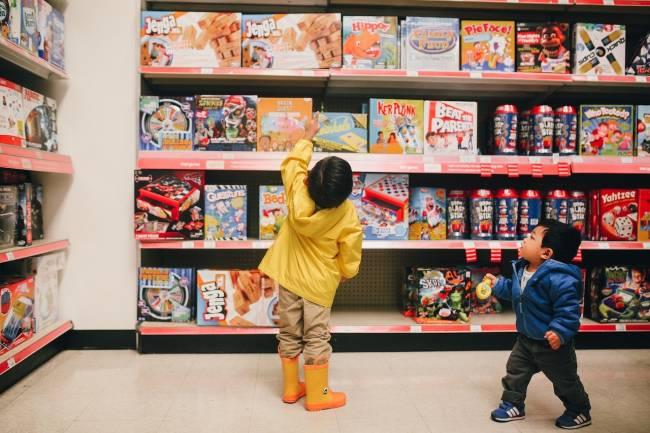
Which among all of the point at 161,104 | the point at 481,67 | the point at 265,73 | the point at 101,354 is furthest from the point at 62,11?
the point at 481,67

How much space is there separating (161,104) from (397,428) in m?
2.24

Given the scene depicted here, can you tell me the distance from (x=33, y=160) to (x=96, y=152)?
471mm

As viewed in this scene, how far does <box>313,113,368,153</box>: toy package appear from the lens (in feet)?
9.83

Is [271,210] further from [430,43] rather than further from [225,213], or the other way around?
[430,43]

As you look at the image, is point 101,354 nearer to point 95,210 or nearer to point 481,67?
point 95,210

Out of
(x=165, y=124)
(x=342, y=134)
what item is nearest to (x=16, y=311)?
(x=165, y=124)

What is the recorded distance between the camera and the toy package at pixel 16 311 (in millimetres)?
2402

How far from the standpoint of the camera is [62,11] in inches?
117

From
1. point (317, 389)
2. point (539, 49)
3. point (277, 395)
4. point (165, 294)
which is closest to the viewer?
point (317, 389)

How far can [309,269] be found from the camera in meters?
2.31

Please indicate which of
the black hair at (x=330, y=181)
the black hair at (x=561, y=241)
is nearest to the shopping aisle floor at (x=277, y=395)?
the black hair at (x=561, y=241)

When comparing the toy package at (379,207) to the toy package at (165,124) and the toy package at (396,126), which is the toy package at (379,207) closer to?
the toy package at (396,126)

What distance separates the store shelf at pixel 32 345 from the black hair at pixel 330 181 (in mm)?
1667

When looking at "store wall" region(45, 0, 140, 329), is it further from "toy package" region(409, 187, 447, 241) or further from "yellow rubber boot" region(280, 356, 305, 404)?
"toy package" region(409, 187, 447, 241)
